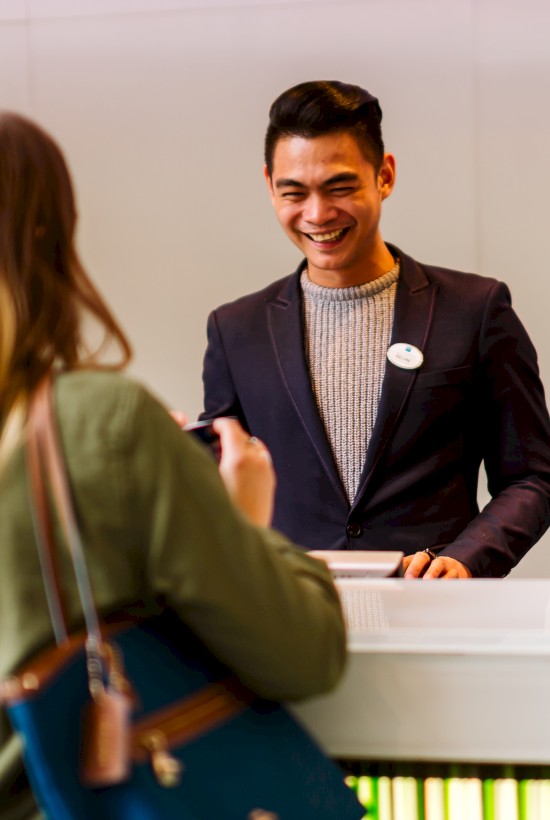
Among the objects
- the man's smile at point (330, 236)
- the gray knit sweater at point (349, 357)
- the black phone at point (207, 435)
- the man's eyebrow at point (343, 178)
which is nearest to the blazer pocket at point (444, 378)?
the gray knit sweater at point (349, 357)

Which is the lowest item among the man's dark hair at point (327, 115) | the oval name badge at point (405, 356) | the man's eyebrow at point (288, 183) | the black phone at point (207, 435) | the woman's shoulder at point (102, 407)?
the oval name badge at point (405, 356)

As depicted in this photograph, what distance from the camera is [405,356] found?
2.51 m

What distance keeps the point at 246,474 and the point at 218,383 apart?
4.48ft

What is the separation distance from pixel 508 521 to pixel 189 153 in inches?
118

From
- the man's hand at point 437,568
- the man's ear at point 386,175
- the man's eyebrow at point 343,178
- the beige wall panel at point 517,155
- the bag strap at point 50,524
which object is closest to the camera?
the bag strap at point 50,524

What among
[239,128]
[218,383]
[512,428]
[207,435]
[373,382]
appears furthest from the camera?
[239,128]

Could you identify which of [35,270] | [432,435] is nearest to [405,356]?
[432,435]

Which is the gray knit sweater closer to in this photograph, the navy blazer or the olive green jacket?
the navy blazer

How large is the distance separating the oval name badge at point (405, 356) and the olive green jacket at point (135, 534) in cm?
146

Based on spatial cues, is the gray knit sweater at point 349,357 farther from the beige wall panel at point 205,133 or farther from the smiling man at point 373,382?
the beige wall panel at point 205,133

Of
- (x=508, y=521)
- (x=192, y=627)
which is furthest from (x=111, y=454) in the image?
(x=508, y=521)

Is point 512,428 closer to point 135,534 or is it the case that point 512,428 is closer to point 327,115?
point 327,115

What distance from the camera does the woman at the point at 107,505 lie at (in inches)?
40.5

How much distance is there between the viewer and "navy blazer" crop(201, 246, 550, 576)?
2.46m
